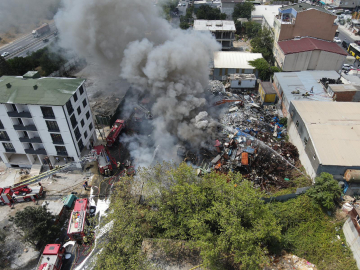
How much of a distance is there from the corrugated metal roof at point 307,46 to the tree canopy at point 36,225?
31523 mm

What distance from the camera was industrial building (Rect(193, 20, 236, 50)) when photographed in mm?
39906

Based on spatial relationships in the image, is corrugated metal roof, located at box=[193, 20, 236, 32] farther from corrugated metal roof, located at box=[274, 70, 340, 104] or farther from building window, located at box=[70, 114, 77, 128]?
building window, located at box=[70, 114, 77, 128]

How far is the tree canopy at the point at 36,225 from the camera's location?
587 inches

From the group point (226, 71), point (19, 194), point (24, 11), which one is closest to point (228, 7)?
point (226, 71)

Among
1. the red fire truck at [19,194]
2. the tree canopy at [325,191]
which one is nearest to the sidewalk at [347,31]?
the tree canopy at [325,191]

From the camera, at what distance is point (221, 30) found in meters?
39.8

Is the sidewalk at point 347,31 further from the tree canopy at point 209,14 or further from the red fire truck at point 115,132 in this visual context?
the red fire truck at point 115,132

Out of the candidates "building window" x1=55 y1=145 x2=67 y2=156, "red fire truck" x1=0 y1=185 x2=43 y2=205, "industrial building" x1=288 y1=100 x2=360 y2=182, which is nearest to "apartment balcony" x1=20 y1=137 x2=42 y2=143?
"building window" x1=55 y1=145 x2=67 y2=156

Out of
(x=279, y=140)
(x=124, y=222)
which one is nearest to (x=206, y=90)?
(x=279, y=140)

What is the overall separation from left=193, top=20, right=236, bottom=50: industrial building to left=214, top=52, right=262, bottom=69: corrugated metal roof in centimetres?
682

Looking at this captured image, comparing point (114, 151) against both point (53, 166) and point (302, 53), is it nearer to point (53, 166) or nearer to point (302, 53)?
point (53, 166)

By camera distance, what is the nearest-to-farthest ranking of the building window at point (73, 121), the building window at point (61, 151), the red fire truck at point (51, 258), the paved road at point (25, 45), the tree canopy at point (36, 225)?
the red fire truck at point (51, 258) → the tree canopy at point (36, 225) → the building window at point (73, 121) → the building window at point (61, 151) → the paved road at point (25, 45)

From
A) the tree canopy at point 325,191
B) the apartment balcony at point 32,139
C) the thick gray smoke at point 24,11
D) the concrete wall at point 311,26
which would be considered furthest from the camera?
the thick gray smoke at point 24,11

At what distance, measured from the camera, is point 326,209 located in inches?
644
